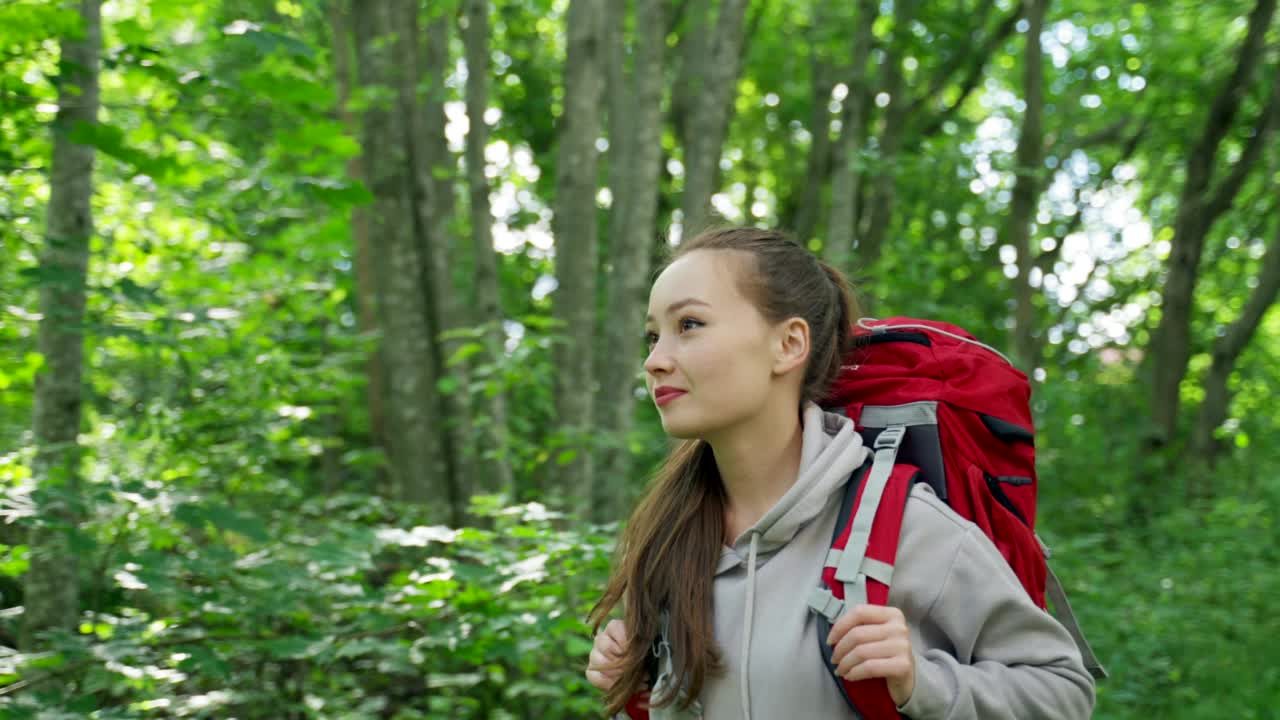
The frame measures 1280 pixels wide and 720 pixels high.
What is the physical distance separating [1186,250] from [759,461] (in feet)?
33.9

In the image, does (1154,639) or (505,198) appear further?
(505,198)

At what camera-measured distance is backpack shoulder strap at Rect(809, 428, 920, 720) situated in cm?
173

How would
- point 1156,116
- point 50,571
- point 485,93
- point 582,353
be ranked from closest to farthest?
1. point 50,571
2. point 582,353
3. point 485,93
4. point 1156,116

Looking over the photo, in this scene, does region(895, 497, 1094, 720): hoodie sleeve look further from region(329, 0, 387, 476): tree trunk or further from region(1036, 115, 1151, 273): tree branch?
region(1036, 115, 1151, 273): tree branch

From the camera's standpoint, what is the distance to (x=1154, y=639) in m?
5.94

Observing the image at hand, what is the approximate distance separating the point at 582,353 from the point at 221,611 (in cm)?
302

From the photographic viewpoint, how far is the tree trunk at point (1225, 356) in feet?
34.1

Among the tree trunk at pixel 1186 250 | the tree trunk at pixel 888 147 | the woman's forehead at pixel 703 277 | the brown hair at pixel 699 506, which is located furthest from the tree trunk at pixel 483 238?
the tree trunk at pixel 1186 250

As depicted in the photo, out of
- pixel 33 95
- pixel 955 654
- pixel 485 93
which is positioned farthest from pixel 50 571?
pixel 485 93

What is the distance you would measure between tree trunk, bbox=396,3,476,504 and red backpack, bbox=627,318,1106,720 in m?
4.94

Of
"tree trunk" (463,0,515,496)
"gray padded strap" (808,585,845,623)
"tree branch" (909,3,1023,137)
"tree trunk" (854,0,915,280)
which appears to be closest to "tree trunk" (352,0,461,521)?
"tree trunk" (463,0,515,496)

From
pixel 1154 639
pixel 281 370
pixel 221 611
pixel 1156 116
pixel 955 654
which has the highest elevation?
pixel 1156 116

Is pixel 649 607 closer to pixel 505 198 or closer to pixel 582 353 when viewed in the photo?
pixel 582 353

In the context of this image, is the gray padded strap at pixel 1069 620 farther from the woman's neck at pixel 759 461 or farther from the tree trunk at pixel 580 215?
the tree trunk at pixel 580 215
